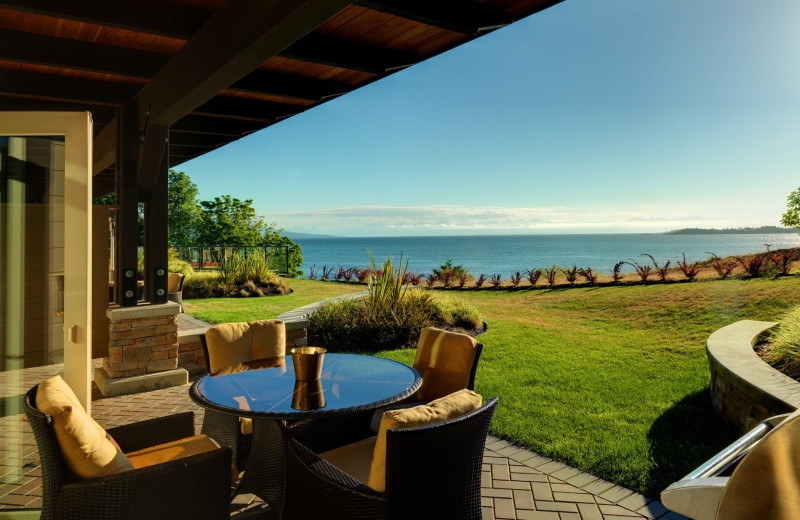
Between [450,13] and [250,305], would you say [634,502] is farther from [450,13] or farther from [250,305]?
[250,305]

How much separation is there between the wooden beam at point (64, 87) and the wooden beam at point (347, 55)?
2228mm

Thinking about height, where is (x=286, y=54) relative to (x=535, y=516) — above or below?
above

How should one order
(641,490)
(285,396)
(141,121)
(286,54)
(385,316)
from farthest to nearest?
1. (385,316)
2. (141,121)
3. (286,54)
4. (641,490)
5. (285,396)

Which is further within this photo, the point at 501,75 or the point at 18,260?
the point at 501,75

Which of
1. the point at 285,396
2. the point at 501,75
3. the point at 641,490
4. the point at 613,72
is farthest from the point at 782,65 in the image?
the point at 501,75

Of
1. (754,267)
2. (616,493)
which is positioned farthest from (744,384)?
(754,267)

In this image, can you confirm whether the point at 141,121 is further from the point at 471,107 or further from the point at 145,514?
the point at 471,107

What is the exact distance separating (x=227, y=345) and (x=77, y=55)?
2.36 m

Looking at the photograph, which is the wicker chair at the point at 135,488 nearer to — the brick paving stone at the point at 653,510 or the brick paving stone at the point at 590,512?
the brick paving stone at the point at 590,512

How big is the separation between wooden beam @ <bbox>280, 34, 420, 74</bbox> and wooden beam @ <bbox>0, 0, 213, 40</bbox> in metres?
0.59

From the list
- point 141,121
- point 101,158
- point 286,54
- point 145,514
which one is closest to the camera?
point 145,514

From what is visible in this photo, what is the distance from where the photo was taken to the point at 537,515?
260 cm

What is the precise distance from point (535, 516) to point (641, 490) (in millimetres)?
771

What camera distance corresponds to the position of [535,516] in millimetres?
2592
